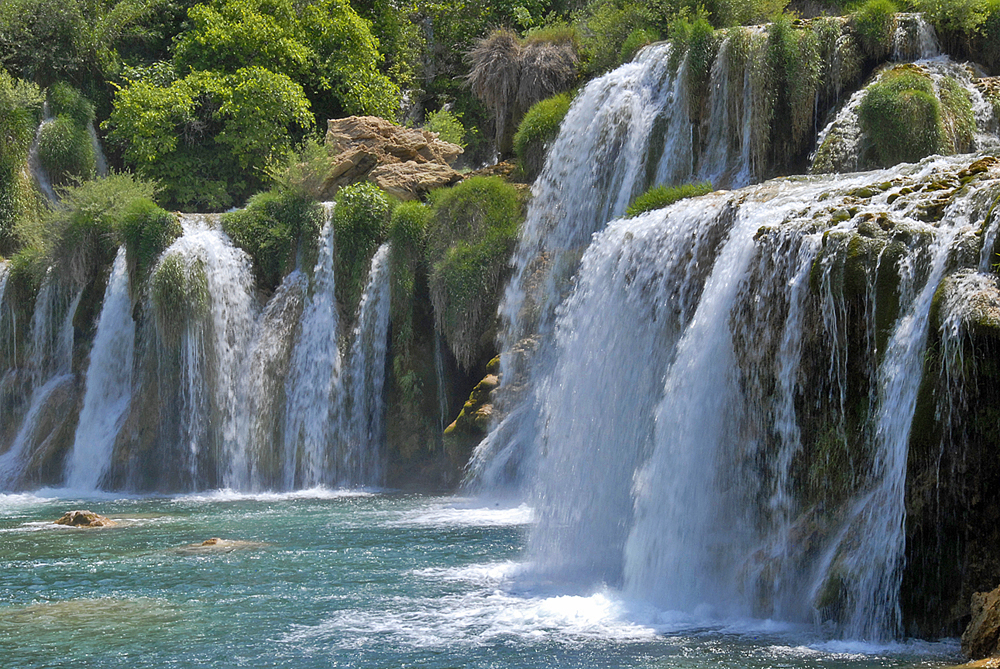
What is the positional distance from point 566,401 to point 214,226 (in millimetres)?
12008

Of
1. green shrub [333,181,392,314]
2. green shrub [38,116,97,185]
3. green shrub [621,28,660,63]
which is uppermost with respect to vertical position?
green shrub [621,28,660,63]

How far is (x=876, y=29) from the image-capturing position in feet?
56.8

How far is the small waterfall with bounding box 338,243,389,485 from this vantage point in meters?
20.4

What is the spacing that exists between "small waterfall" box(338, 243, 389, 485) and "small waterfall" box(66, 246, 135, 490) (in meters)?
4.57

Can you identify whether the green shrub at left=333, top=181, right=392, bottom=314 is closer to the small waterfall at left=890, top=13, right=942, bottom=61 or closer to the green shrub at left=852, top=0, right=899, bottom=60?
the green shrub at left=852, top=0, right=899, bottom=60

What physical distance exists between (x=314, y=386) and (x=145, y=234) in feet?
15.6

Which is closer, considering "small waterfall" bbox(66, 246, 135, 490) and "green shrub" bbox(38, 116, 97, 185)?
"small waterfall" bbox(66, 246, 135, 490)

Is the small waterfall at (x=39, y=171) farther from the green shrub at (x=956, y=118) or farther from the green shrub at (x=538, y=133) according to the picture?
the green shrub at (x=956, y=118)

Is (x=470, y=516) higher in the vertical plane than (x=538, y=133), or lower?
lower

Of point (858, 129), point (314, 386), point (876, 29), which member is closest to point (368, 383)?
point (314, 386)

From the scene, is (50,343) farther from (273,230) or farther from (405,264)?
(405,264)

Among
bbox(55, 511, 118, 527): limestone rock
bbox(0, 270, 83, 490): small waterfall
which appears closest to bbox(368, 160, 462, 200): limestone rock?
bbox(0, 270, 83, 490): small waterfall

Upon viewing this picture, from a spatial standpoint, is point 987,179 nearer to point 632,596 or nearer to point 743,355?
point 743,355

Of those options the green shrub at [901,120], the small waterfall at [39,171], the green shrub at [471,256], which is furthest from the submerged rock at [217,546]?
the small waterfall at [39,171]
